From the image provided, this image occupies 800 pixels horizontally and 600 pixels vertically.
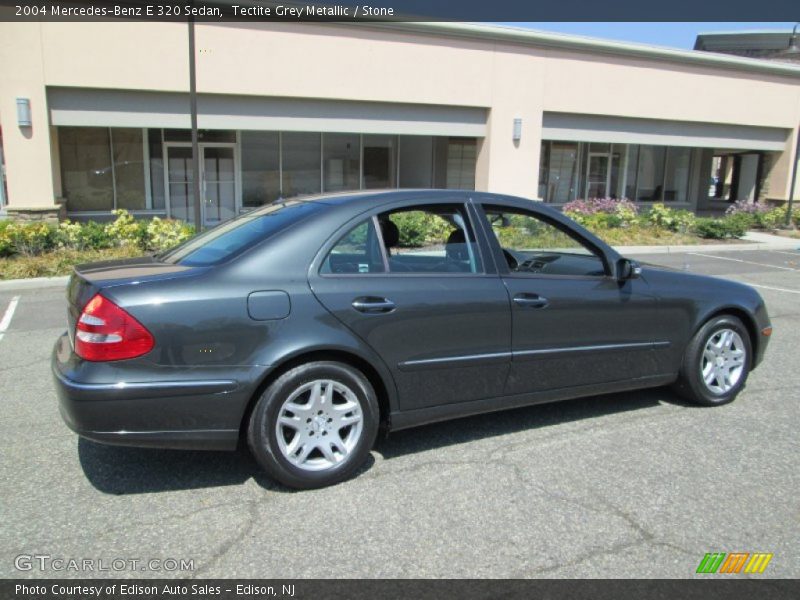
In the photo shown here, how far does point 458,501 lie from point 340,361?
963 mm

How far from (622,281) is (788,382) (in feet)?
7.43

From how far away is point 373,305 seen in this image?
11.8 feet

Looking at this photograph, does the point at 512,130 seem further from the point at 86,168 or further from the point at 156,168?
the point at 86,168

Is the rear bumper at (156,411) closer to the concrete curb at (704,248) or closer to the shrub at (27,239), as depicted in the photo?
the shrub at (27,239)

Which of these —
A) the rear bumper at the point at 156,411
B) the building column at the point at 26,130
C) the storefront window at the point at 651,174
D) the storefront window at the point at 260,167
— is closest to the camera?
the rear bumper at the point at 156,411

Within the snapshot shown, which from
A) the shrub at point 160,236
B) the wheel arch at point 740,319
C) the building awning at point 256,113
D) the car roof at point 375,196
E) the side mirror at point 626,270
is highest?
the building awning at point 256,113

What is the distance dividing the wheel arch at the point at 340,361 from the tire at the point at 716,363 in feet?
7.65

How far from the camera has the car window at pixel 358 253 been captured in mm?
3646

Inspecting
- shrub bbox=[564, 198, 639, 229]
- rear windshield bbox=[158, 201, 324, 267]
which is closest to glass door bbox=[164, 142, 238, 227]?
shrub bbox=[564, 198, 639, 229]

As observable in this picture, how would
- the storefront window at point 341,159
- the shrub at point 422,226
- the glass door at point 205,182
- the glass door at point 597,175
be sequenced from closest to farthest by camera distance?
the shrub at point 422,226 → the glass door at point 205,182 → the storefront window at point 341,159 → the glass door at point 597,175

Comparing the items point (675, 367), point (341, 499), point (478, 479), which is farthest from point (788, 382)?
point (341, 499)

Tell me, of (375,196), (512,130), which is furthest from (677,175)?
A: (375,196)

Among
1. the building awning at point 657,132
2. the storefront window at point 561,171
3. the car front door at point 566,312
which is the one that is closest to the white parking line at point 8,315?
the car front door at point 566,312

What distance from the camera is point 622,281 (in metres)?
4.38
